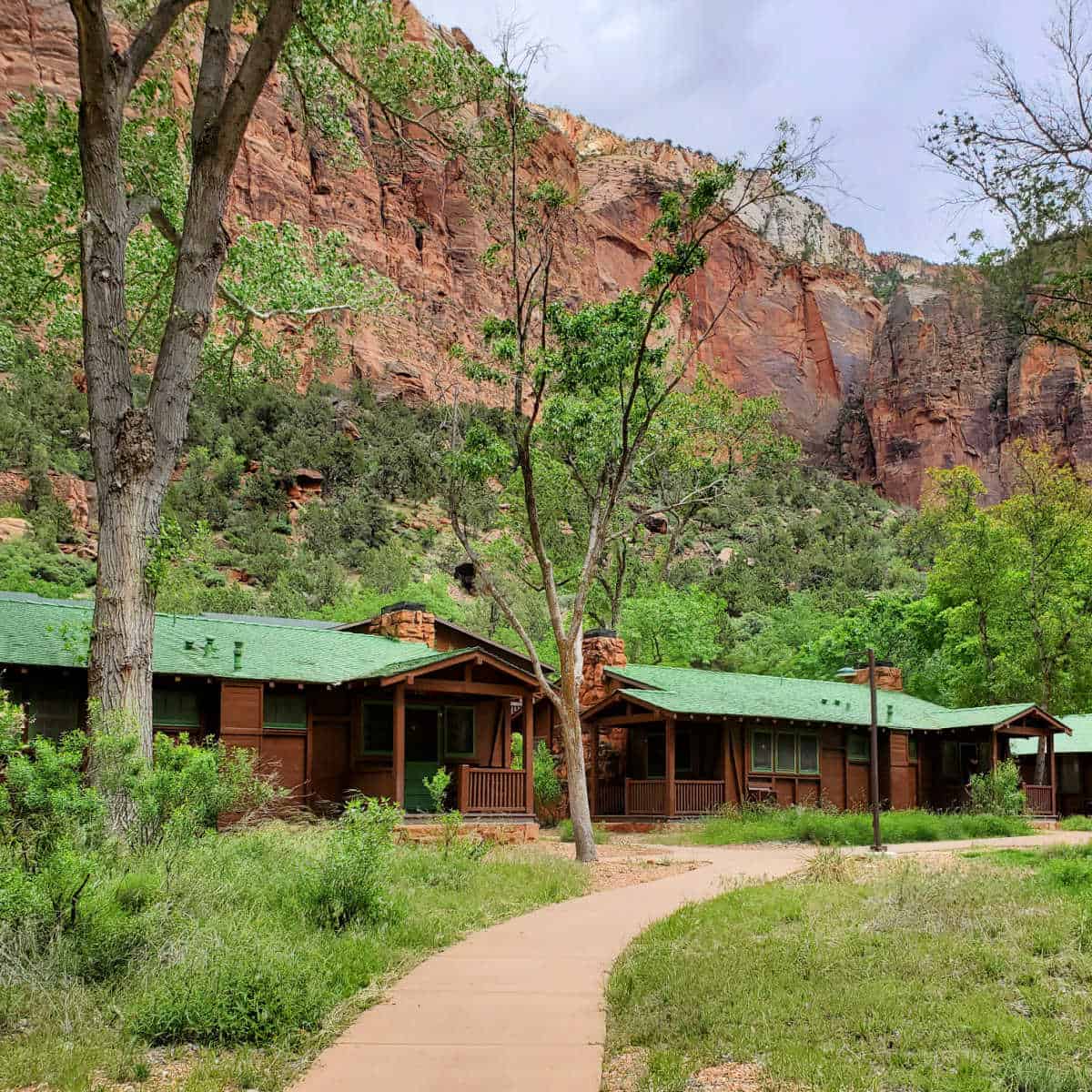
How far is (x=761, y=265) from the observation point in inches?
4407

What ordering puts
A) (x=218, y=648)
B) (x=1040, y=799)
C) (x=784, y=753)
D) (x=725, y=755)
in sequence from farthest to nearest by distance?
1. (x=1040, y=799)
2. (x=784, y=753)
3. (x=725, y=755)
4. (x=218, y=648)

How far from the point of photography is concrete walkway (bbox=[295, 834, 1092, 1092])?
5.60 meters

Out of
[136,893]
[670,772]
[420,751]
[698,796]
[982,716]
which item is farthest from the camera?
[982,716]

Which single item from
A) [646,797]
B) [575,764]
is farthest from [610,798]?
[575,764]

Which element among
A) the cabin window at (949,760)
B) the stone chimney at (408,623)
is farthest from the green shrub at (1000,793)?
the stone chimney at (408,623)

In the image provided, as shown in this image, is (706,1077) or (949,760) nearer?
(706,1077)

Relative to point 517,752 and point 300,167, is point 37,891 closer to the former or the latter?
point 517,752

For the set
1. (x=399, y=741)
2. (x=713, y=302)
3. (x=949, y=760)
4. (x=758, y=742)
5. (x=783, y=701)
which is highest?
(x=713, y=302)

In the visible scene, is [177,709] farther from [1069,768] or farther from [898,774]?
[1069,768]

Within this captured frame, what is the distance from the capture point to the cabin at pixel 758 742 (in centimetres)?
2455

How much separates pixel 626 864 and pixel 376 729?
21.7 ft

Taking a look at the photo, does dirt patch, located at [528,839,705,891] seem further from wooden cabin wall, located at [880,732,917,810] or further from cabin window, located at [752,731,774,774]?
wooden cabin wall, located at [880,732,917,810]

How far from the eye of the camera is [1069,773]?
32.2 m

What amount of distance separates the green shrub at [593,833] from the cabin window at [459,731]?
263cm
